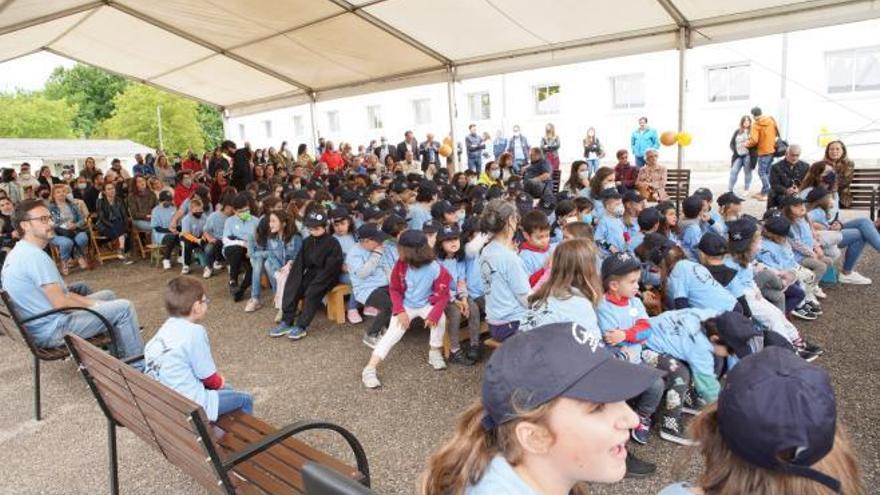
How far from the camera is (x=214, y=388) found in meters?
3.04

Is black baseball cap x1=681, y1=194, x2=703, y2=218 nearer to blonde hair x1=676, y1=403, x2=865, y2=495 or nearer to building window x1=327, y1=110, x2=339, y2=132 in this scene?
blonde hair x1=676, y1=403, x2=865, y2=495

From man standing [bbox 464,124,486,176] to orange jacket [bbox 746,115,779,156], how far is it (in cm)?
735

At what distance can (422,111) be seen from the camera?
27906 mm

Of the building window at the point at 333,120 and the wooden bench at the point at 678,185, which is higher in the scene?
the building window at the point at 333,120

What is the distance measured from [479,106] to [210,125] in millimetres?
52190

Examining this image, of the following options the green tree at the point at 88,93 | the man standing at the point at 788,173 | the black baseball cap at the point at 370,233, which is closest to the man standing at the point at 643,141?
the man standing at the point at 788,173

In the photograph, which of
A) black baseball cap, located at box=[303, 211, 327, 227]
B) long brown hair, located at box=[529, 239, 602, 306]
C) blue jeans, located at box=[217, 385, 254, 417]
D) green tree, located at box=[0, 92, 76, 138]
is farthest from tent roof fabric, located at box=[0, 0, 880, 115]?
green tree, located at box=[0, 92, 76, 138]

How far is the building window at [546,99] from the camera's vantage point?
2350 centimetres

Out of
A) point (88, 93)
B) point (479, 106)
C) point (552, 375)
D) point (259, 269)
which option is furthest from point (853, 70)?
point (88, 93)

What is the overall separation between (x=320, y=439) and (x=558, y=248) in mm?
A: 1978

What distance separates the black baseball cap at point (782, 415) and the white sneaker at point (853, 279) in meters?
6.14

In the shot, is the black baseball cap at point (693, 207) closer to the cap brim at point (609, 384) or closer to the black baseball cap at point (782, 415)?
the black baseball cap at point (782, 415)

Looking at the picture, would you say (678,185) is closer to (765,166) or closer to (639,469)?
(765,166)

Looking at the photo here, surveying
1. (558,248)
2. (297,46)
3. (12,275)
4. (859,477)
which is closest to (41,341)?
(12,275)
